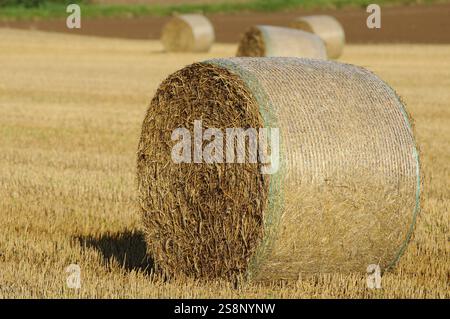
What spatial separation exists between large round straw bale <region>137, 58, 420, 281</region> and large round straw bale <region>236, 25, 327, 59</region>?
41.2 feet

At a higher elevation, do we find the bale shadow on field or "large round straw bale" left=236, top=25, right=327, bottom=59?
"large round straw bale" left=236, top=25, right=327, bottom=59

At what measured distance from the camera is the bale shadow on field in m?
7.26

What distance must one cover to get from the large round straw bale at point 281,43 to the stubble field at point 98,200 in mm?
2215

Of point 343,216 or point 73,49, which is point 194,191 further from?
point 73,49

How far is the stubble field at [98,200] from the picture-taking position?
630cm

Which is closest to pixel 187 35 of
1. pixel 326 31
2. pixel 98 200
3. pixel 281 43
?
pixel 326 31

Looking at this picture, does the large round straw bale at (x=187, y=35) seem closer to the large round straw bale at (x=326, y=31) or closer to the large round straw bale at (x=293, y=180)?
the large round straw bale at (x=326, y=31)

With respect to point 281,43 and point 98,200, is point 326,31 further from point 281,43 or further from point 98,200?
point 98,200

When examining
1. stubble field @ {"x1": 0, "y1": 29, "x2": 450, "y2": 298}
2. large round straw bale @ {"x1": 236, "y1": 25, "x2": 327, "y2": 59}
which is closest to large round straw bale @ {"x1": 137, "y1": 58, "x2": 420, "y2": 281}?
stubble field @ {"x1": 0, "y1": 29, "x2": 450, "y2": 298}

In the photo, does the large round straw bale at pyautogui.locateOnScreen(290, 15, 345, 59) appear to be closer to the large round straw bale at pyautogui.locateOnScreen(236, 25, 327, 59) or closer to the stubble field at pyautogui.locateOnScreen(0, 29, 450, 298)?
the stubble field at pyautogui.locateOnScreen(0, 29, 450, 298)

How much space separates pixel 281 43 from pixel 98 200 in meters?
12.2

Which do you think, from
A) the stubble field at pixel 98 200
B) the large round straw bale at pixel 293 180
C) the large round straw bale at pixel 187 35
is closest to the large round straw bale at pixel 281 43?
the stubble field at pixel 98 200

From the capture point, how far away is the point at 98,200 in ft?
30.5
